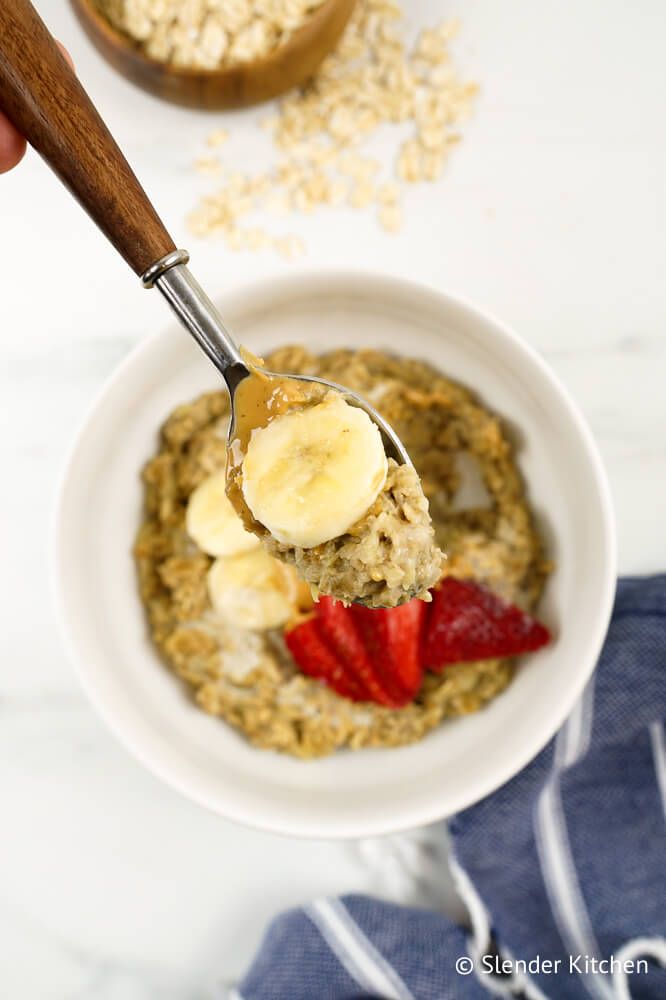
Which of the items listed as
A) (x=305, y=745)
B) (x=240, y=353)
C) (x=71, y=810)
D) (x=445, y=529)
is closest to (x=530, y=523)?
(x=445, y=529)

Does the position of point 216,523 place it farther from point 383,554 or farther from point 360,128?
point 360,128

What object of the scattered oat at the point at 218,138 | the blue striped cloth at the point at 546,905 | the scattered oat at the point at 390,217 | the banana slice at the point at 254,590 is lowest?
the blue striped cloth at the point at 546,905

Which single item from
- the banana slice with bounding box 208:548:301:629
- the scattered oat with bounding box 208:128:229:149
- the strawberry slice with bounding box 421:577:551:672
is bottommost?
the strawberry slice with bounding box 421:577:551:672

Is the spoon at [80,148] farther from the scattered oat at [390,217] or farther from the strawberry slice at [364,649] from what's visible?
the scattered oat at [390,217]

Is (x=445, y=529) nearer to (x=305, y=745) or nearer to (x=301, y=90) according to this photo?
(x=305, y=745)

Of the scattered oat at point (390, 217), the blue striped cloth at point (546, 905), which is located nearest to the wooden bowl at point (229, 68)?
the scattered oat at point (390, 217)

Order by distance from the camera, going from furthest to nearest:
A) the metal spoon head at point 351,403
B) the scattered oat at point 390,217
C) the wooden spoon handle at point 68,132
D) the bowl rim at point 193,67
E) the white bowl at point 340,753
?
the scattered oat at point 390,217, the bowl rim at point 193,67, the white bowl at point 340,753, the metal spoon head at point 351,403, the wooden spoon handle at point 68,132

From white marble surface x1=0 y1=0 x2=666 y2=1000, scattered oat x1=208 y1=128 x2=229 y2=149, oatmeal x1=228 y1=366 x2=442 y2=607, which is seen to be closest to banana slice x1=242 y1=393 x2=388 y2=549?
oatmeal x1=228 y1=366 x2=442 y2=607

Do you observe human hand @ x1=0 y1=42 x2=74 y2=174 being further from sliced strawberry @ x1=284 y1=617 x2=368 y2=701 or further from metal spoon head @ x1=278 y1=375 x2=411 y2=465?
sliced strawberry @ x1=284 y1=617 x2=368 y2=701
